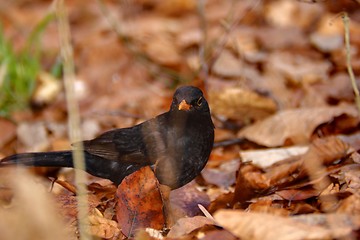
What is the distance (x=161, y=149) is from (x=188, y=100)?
308mm

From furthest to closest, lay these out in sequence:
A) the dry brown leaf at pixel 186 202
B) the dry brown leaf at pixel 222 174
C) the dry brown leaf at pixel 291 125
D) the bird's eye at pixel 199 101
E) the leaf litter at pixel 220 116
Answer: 1. the dry brown leaf at pixel 291 125
2. the dry brown leaf at pixel 222 174
3. the bird's eye at pixel 199 101
4. the dry brown leaf at pixel 186 202
5. the leaf litter at pixel 220 116

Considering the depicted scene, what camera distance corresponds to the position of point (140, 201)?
353 centimetres

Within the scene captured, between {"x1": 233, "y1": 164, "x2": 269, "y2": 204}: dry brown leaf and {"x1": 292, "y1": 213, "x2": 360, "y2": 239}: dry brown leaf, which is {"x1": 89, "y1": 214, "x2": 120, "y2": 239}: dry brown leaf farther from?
{"x1": 292, "y1": 213, "x2": 360, "y2": 239}: dry brown leaf

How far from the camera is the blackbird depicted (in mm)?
3885

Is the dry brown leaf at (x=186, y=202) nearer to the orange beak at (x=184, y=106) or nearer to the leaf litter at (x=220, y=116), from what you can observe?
the leaf litter at (x=220, y=116)

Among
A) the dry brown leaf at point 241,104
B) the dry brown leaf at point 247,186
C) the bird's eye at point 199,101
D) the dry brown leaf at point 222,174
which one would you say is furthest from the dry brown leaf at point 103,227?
the dry brown leaf at point 241,104

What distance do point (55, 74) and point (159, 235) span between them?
4.31 meters

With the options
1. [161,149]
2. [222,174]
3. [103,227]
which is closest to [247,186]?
[161,149]

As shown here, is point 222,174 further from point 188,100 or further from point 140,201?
point 140,201

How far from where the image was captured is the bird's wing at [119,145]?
13.4 feet

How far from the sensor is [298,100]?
19.8ft

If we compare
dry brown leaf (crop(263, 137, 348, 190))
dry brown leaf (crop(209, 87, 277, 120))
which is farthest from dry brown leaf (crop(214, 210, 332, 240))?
dry brown leaf (crop(209, 87, 277, 120))

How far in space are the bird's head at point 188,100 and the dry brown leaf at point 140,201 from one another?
573 mm

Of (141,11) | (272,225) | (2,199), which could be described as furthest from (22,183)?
(141,11)
